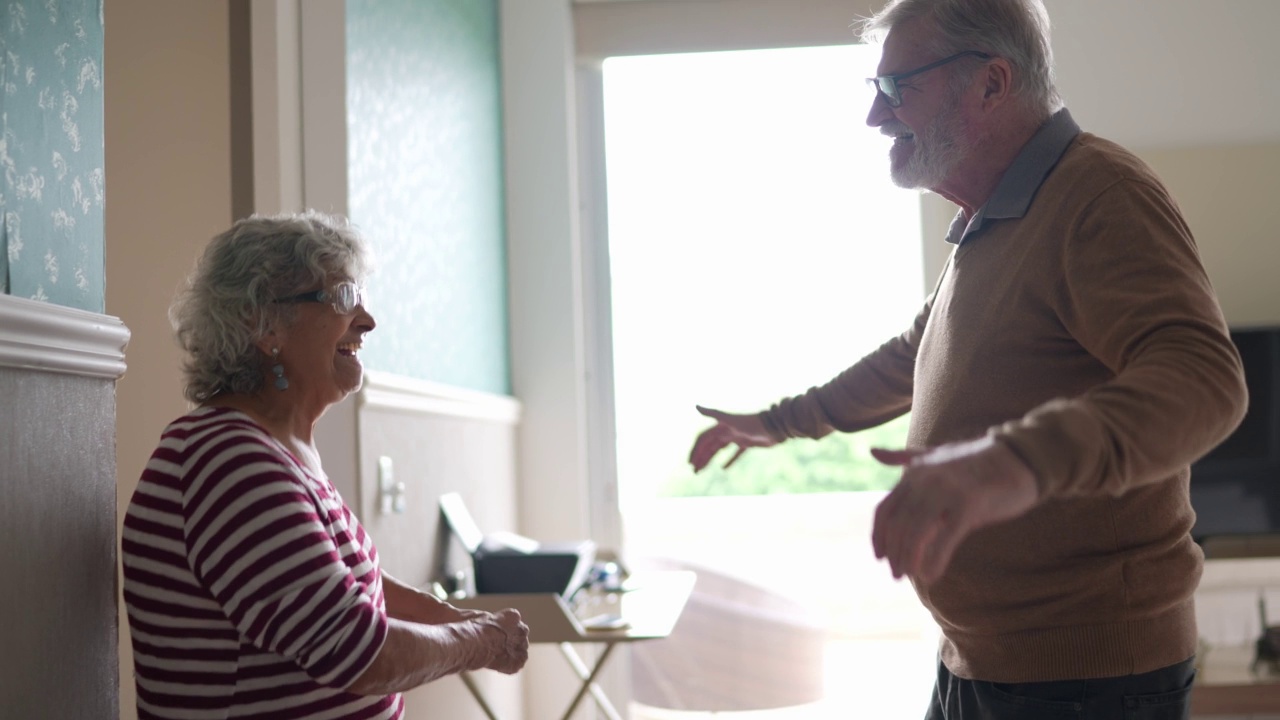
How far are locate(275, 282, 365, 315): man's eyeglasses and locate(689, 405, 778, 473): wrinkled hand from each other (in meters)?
0.70

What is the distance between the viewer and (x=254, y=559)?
1.27m

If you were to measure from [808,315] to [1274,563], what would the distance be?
194 cm

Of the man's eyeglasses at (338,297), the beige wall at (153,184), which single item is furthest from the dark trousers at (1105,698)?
the beige wall at (153,184)

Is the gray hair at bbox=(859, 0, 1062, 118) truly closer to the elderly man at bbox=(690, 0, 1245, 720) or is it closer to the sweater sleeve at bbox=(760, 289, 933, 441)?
the elderly man at bbox=(690, 0, 1245, 720)

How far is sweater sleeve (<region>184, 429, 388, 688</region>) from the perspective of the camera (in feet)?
4.16

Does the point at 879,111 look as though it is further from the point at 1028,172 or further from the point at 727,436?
the point at 727,436

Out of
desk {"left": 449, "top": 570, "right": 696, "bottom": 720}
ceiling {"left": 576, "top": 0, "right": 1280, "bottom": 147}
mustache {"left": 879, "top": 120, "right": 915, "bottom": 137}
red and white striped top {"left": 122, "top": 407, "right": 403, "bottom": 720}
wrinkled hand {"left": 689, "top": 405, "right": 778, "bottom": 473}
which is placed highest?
ceiling {"left": 576, "top": 0, "right": 1280, "bottom": 147}

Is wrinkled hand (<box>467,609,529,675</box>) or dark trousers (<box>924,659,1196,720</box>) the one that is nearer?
dark trousers (<box>924,659,1196,720</box>)

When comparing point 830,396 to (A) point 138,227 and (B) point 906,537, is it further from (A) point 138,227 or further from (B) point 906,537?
(A) point 138,227

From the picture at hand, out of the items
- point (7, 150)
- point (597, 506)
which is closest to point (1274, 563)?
point (597, 506)

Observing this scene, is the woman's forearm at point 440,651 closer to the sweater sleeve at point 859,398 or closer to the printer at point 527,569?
the sweater sleeve at point 859,398

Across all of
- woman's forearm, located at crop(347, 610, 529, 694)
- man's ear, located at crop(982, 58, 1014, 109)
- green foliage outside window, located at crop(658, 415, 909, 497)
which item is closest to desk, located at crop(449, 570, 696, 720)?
woman's forearm, located at crop(347, 610, 529, 694)

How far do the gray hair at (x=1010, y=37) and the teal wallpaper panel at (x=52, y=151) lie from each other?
1162 millimetres

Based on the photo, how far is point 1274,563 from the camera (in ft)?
13.5
